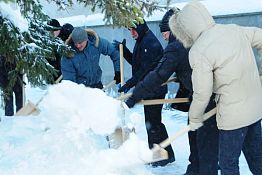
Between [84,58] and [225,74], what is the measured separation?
2708 millimetres

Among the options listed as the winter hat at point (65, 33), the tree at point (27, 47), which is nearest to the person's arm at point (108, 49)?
the winter hat at point (65, 33)

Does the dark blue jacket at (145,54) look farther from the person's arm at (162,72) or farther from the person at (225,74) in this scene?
the person at (225,74)

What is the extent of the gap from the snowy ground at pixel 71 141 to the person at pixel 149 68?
0.98m

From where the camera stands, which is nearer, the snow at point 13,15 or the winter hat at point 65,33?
the snow at point 13,15

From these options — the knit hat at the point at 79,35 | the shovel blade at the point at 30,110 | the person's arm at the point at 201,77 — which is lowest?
the shovel blade at the point at 30,110

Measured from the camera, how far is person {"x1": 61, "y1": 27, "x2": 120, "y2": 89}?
5.42 metres

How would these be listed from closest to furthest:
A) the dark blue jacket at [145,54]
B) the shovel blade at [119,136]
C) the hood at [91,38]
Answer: the shovel blade at [119,136], the dark blue jacket at [145,54], the hood at [91,38]

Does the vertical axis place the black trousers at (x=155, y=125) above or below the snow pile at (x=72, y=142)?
below

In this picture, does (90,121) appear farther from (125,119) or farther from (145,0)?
(145,0)

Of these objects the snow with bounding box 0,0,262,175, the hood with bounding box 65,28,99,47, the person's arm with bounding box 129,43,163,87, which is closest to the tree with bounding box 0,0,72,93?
the snow with bounding box 0,0,262,175

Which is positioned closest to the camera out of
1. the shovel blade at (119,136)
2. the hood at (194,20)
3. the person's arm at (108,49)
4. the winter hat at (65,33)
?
the hood at (194,20)

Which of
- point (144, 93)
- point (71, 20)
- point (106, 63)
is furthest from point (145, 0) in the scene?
point (71, 20)

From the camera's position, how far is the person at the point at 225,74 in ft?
10.5

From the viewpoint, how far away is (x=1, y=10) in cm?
471
